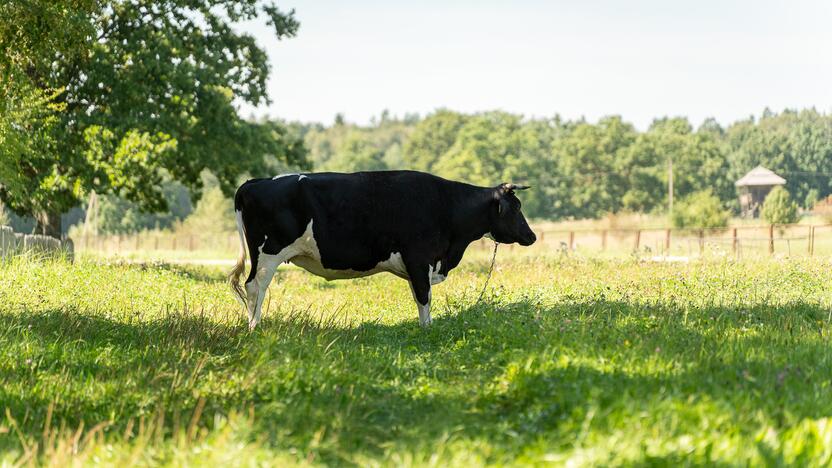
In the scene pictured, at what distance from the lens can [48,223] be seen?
25594 mm

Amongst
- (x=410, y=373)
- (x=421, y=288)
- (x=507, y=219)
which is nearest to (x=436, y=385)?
(x=410, y=373)

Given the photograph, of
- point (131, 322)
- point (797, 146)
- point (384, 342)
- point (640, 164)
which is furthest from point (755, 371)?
point (797, 146)

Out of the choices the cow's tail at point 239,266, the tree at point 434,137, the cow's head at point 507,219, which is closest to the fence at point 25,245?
the cow's tail at point 239,266

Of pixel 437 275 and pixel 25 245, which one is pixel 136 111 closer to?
pixel 25 245

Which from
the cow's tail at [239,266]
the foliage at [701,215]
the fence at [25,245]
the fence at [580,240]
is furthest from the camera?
the foliage at [701,215]

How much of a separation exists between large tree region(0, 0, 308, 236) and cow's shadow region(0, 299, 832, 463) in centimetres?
1285

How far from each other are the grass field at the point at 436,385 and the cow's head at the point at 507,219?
1.13 m

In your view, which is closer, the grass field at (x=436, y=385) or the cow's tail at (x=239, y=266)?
the grass field at (x=436, y=385)

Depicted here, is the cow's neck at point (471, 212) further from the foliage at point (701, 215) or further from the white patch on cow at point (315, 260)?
the foliage at point (701, 215)

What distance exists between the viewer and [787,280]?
15.8 m

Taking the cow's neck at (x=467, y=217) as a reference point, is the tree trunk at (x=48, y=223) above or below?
below

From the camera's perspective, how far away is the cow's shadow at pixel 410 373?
642cm

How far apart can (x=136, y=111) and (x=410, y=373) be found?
18002mm

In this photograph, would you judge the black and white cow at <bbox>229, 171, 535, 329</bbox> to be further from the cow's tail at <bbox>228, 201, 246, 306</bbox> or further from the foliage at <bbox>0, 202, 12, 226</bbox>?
the foliage at <bbox>0, 202, 12, 226</bbox>
